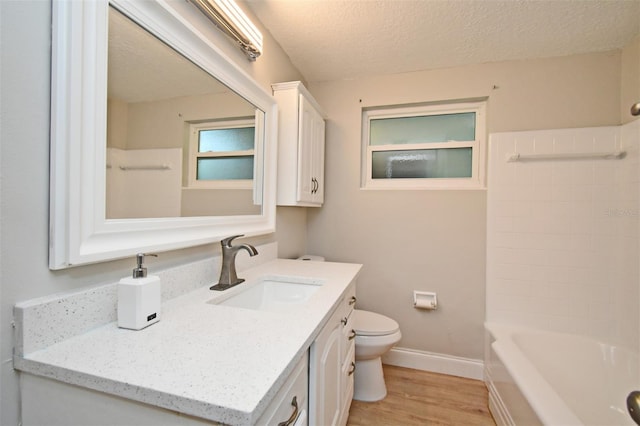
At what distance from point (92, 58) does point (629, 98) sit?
9.31ft

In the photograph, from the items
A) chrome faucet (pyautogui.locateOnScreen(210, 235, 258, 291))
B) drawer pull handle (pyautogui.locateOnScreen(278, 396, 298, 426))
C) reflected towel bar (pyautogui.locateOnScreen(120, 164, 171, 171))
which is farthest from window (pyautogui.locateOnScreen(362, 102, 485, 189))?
drawer pull handle (pyautogui.locateOnScreen(278, 396, 298, 426))

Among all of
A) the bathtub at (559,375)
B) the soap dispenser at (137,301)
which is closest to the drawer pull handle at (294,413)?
the soap dispenser at (137,301)

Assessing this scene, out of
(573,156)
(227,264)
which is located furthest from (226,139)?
(573,156)

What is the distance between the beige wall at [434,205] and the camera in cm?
195

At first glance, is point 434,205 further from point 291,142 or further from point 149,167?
point 149,167

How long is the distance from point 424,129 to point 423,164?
30cm

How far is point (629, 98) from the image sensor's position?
1.79 m

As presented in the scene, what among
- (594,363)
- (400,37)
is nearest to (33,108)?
(400,37)

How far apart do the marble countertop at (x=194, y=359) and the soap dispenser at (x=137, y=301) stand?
0.02m

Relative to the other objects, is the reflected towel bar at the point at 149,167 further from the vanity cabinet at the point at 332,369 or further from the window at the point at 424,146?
the window at the point at 424,146

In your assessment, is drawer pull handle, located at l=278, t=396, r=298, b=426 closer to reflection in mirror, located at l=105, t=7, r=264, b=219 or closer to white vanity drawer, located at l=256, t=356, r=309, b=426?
white vanity drawer, located at l=256, t=356, r=309, b=426

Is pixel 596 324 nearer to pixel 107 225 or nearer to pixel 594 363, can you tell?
pixel 594 363

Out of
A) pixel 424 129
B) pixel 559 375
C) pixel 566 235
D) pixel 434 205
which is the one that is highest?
pixel 424 129

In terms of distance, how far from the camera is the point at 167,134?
100 centimetres
